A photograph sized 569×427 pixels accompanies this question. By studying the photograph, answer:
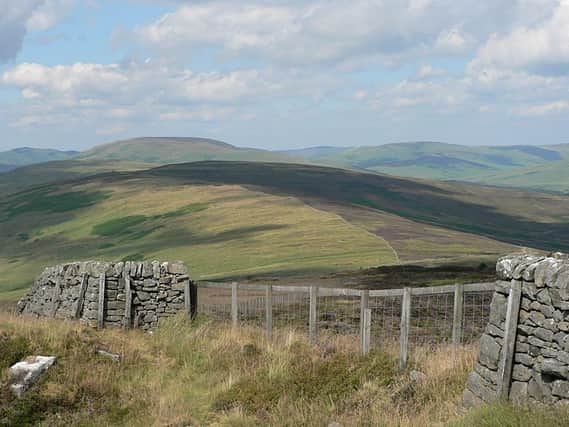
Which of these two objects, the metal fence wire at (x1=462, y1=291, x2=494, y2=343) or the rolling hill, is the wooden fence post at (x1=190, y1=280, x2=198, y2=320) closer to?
the metal fence wire at (x1=462, y1=291, x2=494, y2=343)

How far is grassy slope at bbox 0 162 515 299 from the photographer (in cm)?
6425

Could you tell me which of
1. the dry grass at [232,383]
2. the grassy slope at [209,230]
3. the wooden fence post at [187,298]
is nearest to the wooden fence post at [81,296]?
the wooden fence post at [187,298]

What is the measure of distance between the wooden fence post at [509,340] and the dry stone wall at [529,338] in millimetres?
A: 13

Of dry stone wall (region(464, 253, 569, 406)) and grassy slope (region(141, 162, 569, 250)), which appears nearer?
dry stone wall (region(464, 253, 569, 406))

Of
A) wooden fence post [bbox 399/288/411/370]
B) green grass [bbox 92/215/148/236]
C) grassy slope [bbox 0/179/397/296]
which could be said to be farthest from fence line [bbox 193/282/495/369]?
green grass [bbox 92/215/148/236]

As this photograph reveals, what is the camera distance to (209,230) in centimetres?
9025

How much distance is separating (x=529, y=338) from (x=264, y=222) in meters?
79.6

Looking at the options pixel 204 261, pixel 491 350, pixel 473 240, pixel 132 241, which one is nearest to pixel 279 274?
pixel 204 261

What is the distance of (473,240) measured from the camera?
78500mm

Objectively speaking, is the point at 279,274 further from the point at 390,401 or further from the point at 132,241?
the point at 132,241

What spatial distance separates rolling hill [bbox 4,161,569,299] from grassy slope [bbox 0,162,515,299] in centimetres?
22

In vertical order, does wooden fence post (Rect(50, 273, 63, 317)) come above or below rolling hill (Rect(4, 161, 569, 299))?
above

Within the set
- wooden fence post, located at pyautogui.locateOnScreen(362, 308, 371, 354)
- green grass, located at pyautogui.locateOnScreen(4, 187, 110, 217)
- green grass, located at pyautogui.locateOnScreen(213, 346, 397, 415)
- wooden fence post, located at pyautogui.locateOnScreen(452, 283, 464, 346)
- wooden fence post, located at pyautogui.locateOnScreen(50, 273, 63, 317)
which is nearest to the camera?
green grass, located at pyautogui.locateOnScreen(213, 346, 397, 415)

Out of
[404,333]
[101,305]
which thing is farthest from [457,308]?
[101,305]
